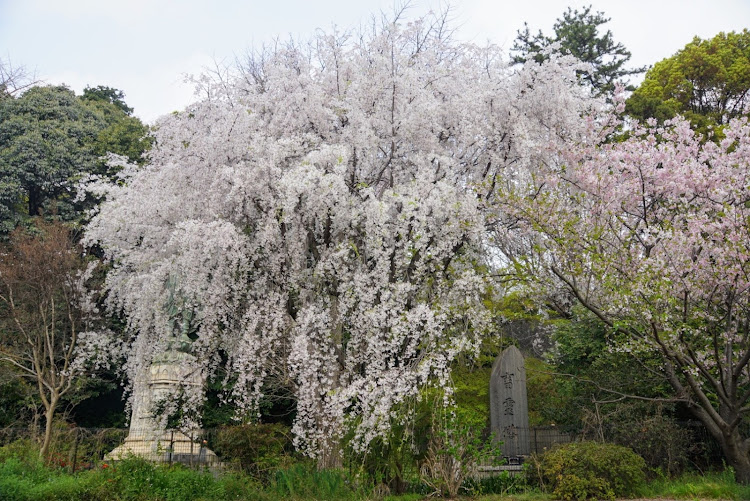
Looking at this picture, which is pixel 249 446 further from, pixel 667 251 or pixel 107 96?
pixel 107 96

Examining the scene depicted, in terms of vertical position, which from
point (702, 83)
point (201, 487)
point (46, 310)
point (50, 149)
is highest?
point (702, 83)

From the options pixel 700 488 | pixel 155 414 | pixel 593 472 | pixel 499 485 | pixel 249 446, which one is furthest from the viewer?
pixel 155 414

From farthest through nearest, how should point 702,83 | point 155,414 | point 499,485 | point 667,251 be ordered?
point 702,83
point 155,414
point 499,485
point 667,251

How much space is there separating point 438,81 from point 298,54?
2762 mm

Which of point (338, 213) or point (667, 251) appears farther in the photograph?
point (338, 213)

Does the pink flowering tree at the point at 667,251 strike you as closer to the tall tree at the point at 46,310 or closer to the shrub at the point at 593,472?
the shrub at the point at 593,472

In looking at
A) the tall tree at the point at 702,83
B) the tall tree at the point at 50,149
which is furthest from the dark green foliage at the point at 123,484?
the tall tree at the point at 702,83

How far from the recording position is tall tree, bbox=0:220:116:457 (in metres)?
15.0

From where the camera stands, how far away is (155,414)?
1354cm

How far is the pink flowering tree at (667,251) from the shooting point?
28.4ft

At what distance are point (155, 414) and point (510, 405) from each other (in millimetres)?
7698

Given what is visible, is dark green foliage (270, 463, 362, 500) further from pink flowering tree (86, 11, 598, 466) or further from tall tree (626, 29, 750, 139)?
tall tree (626, 29, 750, 139)

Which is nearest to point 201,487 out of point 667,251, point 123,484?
point 123,484

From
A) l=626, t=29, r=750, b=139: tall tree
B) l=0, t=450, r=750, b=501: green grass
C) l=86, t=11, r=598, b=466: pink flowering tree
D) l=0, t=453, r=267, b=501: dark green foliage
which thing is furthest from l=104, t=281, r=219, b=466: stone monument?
l=626, t=29, r=750, b=139: tall tree
